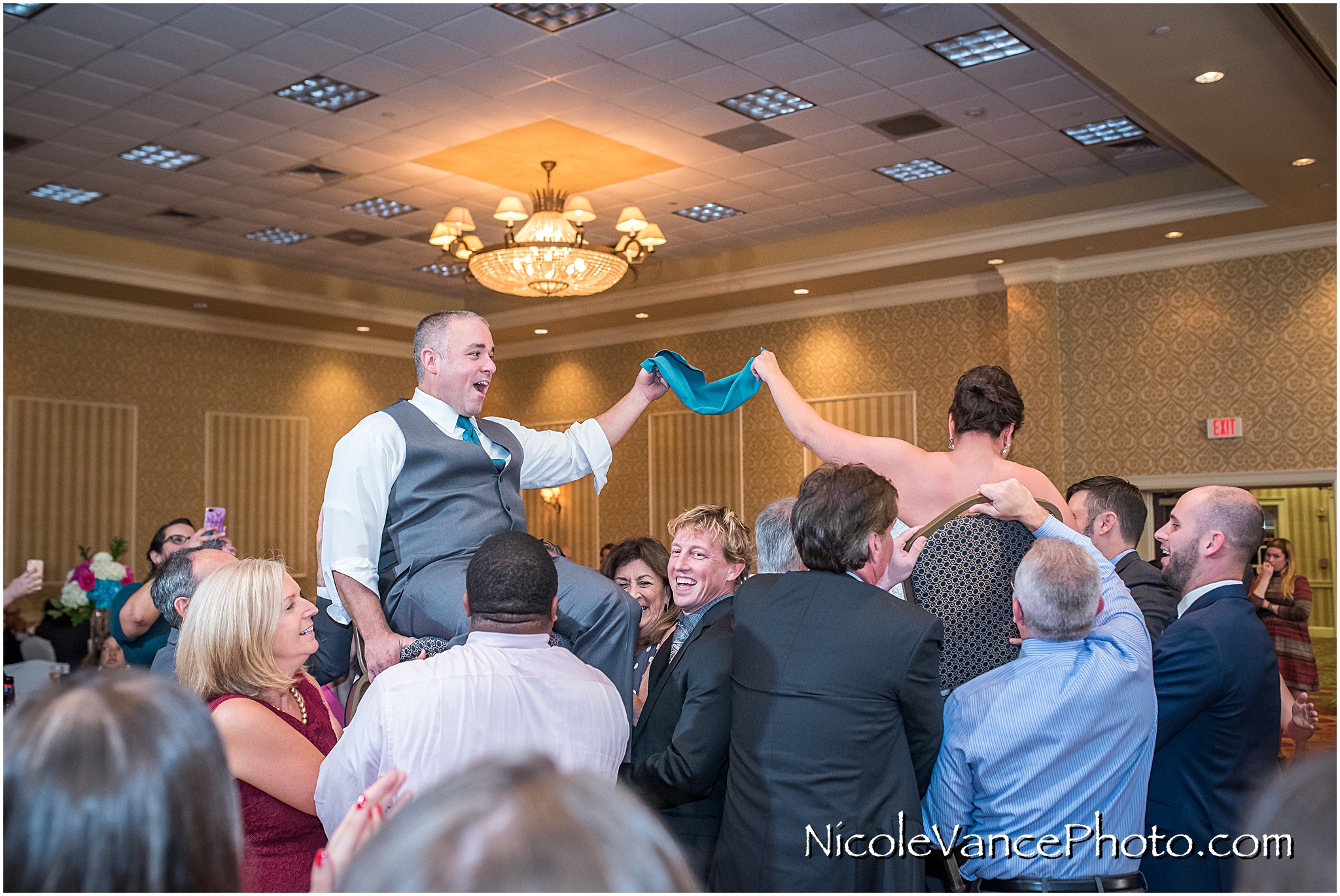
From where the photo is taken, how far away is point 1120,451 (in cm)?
929

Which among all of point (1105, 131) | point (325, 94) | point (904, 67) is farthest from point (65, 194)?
point (1105, 131)

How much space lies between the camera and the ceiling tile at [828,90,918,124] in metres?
6.88

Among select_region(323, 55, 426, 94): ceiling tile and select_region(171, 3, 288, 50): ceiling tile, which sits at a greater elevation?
select_region(171, 3, 288, 50): ceiling tile

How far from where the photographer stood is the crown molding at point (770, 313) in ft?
33.5

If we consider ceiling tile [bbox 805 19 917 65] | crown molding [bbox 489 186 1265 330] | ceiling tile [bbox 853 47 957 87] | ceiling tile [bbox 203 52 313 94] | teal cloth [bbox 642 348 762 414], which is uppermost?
ceiling tile [bbox 203 52 313 94]

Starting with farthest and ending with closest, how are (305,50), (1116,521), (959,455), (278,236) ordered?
1. (278,236)
2. (305,50)
3. (1116,521)
4. (959,455)

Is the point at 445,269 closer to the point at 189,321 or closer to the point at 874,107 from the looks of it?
the point at 189,321

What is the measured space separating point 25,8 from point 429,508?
473 centimetres

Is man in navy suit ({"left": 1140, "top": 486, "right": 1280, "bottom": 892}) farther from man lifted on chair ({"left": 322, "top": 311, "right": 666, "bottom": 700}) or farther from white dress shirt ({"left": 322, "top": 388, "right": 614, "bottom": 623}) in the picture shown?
white dress shirt ({"left": 322, "top": 388, "right": 614, "bottom": 623})

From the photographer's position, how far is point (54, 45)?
6.11 meters

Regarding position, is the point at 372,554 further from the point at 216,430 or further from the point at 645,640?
the point at 216,430

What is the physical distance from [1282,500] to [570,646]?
33.4ft

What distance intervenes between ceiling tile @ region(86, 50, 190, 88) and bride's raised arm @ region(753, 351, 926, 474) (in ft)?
16.4

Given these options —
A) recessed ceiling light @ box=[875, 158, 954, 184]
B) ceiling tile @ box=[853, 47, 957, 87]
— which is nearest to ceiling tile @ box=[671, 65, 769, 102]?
ceiling tile @ box=[853, 47, 957, 87]
